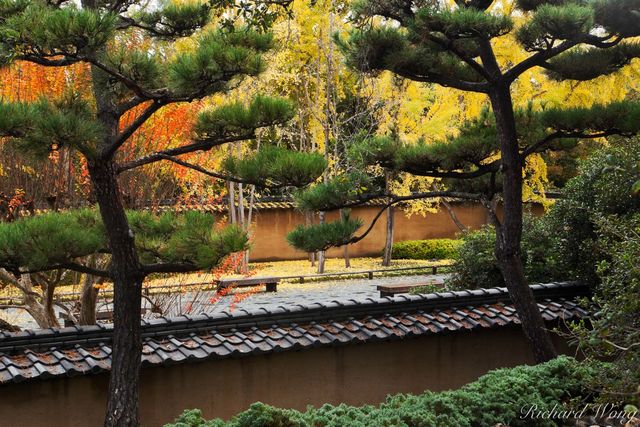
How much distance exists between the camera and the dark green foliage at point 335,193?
6.84m

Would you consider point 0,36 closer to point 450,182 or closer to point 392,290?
point 450,182

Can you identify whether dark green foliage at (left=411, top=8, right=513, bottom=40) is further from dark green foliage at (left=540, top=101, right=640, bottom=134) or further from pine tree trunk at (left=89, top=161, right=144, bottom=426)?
pine tree trunk at (left=89, top=161, right=144, bottom=426)

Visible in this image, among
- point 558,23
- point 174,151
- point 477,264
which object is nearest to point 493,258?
point 477,264

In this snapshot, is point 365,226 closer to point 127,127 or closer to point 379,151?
point 379,151

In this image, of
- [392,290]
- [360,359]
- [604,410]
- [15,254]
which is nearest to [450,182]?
[360,359]

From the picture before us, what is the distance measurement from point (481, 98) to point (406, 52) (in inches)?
414

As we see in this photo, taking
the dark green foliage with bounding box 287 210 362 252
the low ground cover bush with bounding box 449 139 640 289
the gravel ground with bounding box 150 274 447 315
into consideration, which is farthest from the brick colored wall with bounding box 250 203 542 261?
the dark green foliage with bounding box 287 210 362 252

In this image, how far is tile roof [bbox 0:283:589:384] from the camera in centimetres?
562

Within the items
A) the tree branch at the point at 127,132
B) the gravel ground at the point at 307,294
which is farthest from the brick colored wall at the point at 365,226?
the tree branch at the point at 127,132

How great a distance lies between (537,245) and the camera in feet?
33.1

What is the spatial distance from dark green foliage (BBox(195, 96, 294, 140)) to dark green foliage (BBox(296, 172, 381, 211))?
4.71 ft

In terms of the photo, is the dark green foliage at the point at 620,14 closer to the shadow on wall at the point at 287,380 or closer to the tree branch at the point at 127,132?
the shadow on wall at the point at 287,380

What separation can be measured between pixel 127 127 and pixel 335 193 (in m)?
2.17

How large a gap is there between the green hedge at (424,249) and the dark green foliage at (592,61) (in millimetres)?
17382
